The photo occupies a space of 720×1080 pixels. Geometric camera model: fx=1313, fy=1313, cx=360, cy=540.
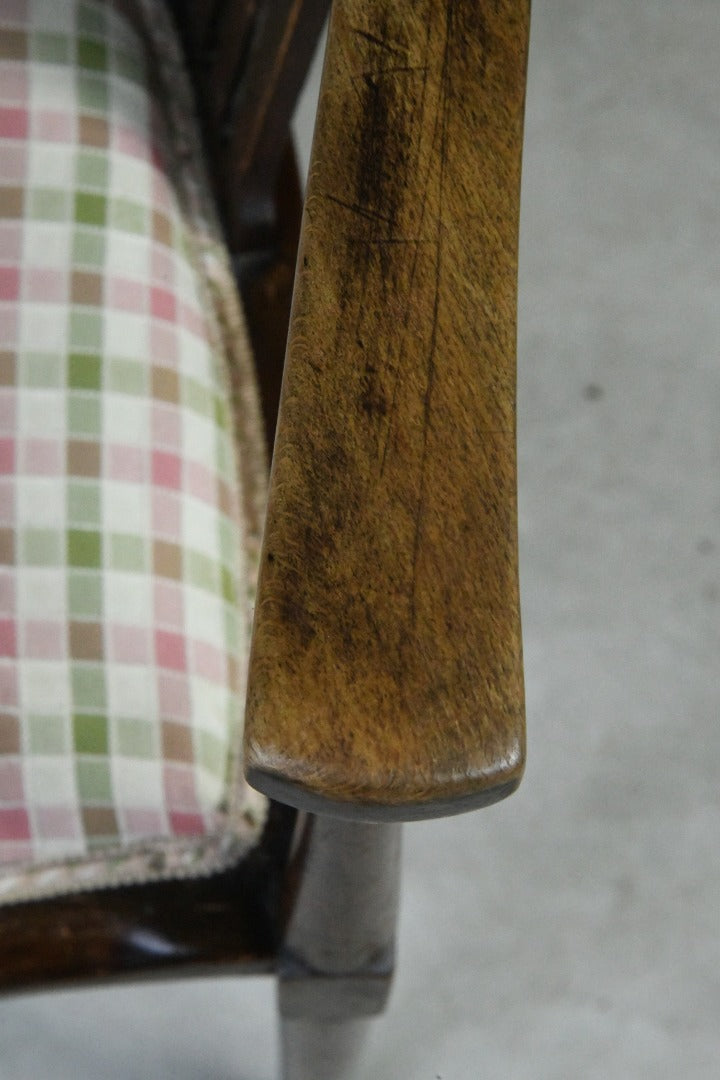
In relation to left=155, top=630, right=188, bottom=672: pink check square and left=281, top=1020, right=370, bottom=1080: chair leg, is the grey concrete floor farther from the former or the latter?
left=155, top=630, right=188, bottom=672: pink check square

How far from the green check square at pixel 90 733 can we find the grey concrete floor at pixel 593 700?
41 centimetres

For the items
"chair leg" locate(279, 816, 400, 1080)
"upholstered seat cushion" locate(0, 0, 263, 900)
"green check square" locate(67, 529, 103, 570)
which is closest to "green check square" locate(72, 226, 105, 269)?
"upholstered seat cushion" locate(0, 0, 263, 900)

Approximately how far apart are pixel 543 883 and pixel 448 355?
0.63m

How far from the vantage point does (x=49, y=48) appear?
56 cm

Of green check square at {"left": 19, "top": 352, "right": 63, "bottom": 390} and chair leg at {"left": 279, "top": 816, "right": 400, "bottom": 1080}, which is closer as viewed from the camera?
chair leg at {"left": 279, "top": 816, "right": 400, "bottom": 1080}

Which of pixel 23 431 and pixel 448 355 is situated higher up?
pixel 448 355

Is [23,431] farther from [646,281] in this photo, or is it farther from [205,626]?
[646,281]

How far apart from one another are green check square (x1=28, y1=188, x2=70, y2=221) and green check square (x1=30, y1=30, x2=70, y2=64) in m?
0.06

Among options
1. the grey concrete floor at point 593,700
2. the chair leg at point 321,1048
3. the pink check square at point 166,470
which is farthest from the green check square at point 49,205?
the grey concrete floor at point 593,700

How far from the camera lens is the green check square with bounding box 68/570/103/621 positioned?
1.58 feet

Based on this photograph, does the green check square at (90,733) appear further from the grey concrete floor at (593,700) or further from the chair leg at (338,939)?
the grey concrete floor at (593,700)

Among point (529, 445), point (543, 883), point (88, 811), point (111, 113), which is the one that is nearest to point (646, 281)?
point (529, 445)

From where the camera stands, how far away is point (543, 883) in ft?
2.89

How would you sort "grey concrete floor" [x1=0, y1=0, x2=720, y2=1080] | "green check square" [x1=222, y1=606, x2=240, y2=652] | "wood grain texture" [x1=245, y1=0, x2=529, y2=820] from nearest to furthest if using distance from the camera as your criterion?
"wood grain texture" [x1=245, y1=0, x2=529, y2=820], "green check square" [x1=222, y1=606, x2=240, y2=652], "grey concrete floor" [x1=0, y1=0, x2=720, y2=1080]
